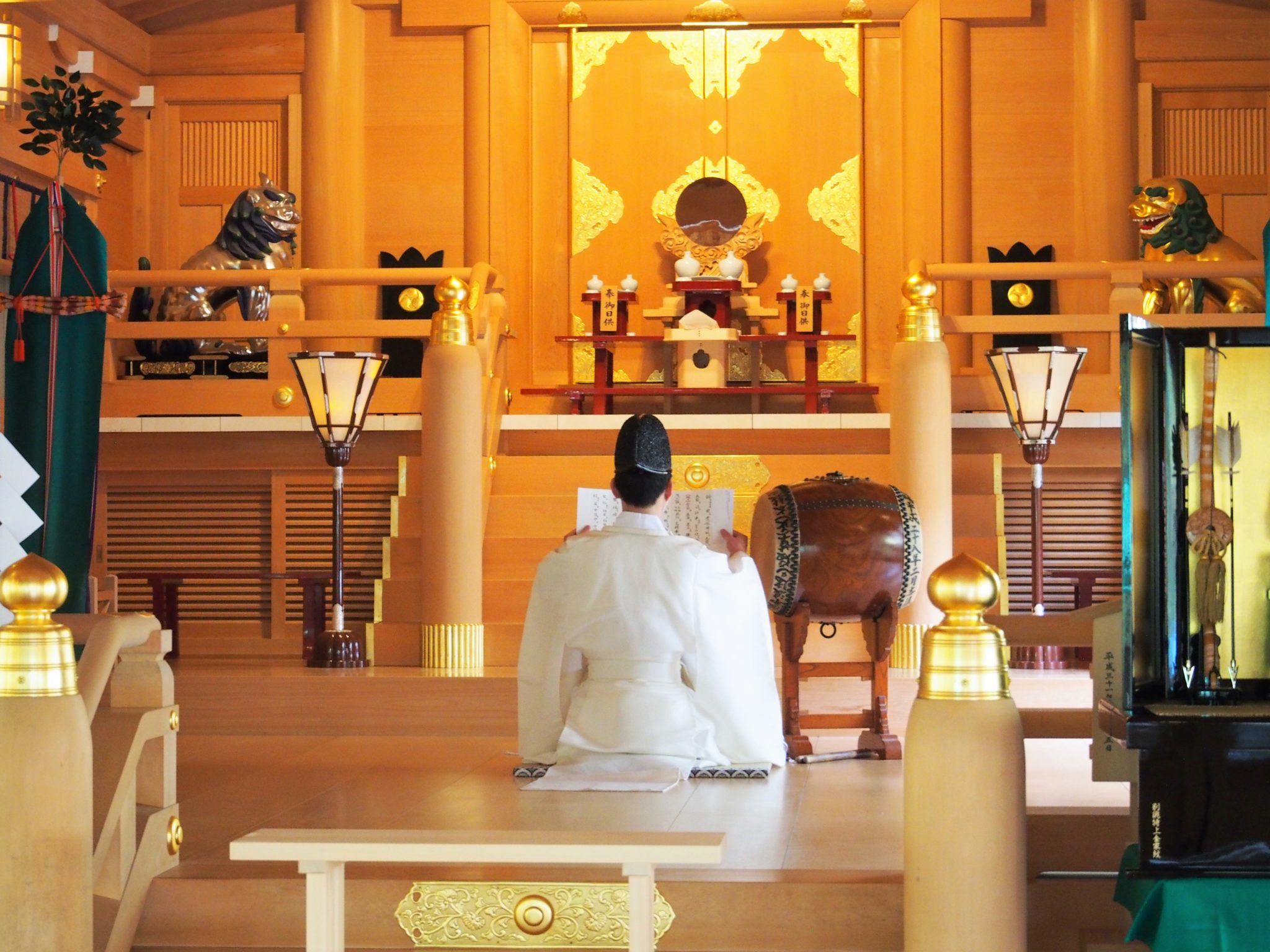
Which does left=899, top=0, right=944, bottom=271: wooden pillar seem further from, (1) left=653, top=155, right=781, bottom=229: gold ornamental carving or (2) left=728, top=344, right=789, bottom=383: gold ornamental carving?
(2) left=728, top=344, right=789, bottom=383: gold ornamental carving

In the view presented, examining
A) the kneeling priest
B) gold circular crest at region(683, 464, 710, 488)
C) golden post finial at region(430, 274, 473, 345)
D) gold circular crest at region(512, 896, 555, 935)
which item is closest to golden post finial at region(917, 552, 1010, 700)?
gold circular crest at region(512, 896, 555, 935)

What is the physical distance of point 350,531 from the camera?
7871 mm

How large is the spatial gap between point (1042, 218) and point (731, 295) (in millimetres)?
1861

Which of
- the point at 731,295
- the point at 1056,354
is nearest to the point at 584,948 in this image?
the point at 1056,354

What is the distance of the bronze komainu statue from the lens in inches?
354

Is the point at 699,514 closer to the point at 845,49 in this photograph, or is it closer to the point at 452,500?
the point at 452,500

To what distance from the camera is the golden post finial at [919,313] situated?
7113mm

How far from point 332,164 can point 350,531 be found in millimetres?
2813

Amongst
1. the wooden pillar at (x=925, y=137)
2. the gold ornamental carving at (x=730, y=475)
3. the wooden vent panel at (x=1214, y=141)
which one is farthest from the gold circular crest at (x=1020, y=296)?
the gold ornamental carving at (x=730, y=475)

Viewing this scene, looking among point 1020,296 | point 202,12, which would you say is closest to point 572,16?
point 202,12

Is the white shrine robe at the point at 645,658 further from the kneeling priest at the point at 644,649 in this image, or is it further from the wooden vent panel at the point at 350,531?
the wooden vent panel at the point at 350,531

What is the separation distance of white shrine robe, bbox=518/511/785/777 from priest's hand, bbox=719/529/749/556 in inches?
1.6

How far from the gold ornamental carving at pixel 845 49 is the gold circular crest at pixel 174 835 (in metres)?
7.27

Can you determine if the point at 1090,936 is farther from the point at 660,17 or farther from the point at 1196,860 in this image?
the point at 660,17
